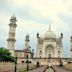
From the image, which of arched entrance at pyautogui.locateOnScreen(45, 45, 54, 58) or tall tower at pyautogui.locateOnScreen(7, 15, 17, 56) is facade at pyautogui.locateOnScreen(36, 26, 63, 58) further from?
tall tower at pyautogui.locateOnScreen(7, 15, 17, 56)

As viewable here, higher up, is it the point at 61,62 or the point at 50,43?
the point at 50,43

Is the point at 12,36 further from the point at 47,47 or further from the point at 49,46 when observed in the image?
the point at 49,46

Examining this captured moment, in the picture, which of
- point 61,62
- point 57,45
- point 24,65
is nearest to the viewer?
point 24,65

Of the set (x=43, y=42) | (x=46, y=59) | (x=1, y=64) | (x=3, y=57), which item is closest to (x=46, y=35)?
(x=43, y=42)

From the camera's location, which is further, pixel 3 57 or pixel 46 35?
pixel 46 35

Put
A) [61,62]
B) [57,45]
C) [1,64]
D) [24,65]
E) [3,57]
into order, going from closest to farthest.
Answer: [1,64], [24,65], [3,57], [61,62], [57,45]

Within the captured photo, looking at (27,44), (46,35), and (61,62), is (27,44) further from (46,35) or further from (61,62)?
(61,62)

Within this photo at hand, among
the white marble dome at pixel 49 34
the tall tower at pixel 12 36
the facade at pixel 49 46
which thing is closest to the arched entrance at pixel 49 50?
the facade at pixel 49 46

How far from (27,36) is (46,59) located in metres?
11.4

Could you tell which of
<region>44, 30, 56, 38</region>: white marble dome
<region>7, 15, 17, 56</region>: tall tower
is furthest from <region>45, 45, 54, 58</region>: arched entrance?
<region>7, 15, 17, 56</region>: tall tower

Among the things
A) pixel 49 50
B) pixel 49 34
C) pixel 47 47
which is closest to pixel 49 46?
pixel 47 47

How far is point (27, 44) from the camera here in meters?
60.8

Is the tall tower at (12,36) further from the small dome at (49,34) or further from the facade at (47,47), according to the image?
the small dome at (49,34)

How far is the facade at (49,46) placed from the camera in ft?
189
